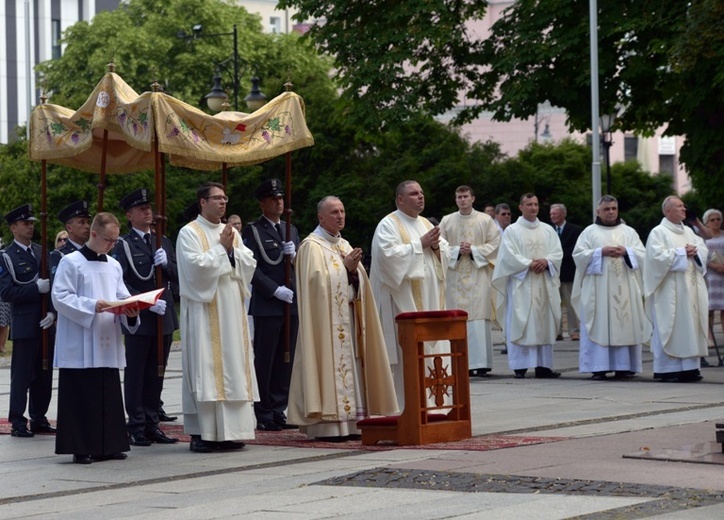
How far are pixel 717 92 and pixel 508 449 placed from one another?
13838 millimetres

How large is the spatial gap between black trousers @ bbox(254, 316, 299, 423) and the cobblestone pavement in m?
3.41

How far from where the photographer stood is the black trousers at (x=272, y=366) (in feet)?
41.4

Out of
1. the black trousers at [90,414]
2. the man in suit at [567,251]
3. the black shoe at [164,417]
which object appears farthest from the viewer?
the man in suit at [567,251]

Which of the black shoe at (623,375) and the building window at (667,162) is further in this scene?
the building window at (667,162)

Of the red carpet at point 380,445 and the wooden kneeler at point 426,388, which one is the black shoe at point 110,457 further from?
the wooden kneeler at point 426,388

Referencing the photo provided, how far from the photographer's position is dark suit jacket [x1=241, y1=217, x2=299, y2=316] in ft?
41.0

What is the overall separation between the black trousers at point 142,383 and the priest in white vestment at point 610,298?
6454 mm

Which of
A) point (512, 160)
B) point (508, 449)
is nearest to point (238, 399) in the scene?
point (508, 449)

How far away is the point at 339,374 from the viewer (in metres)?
11.6

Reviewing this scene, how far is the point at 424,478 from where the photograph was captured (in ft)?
29.5

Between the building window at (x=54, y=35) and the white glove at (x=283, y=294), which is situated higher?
the building window at (x=54, y=35)

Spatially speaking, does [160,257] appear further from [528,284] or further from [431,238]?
[528,284]

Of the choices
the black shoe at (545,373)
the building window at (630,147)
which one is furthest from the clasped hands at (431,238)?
the building window at (630,147)

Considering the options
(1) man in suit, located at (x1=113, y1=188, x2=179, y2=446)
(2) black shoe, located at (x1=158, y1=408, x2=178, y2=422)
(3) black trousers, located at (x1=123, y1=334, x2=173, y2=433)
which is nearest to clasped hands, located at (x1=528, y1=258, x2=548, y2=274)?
(2) black shoe, located at (x1=158, y1=408, x2=178, y2=422)
